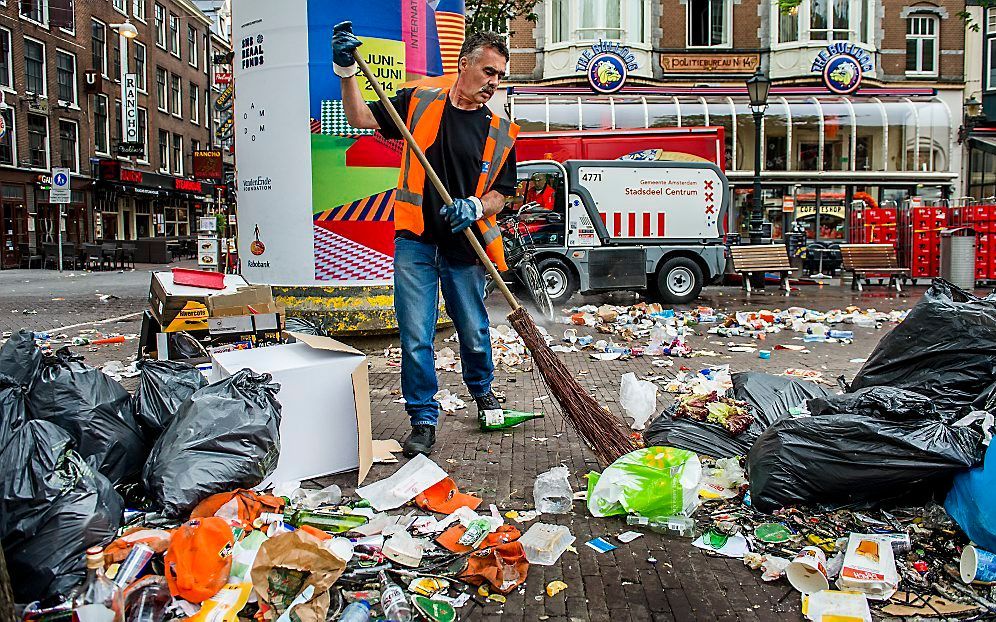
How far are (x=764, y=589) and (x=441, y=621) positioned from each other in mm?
1049

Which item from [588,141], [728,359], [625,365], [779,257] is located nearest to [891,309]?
[779,257]

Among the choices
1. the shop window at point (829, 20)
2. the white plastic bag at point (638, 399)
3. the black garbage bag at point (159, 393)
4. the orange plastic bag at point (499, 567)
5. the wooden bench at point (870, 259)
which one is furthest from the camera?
the shop window at point (829, 20)

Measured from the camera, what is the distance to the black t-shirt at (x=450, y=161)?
4.22 m

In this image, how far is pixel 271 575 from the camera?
8.17ft

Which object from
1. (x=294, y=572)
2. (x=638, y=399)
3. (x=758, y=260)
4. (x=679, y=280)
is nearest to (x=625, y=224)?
(x=679, y=280)

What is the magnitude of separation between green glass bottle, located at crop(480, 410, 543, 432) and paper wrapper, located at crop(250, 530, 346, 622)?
2041mm

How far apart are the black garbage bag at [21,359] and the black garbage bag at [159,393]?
0.43 metres

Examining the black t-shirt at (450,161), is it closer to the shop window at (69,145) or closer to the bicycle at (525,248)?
the bicycle at (525,248)

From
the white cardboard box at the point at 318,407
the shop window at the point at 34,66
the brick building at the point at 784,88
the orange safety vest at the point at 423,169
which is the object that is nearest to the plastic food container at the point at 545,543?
the white cardboard box at the point at 318,407

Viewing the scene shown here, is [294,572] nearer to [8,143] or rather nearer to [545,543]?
[545,543]

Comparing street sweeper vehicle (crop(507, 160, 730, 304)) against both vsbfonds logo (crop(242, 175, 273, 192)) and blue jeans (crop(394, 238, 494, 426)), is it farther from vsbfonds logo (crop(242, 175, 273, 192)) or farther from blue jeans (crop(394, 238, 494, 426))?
blue jeans (crop(394, 238, 494, 426))

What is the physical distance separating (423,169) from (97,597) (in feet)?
8.07

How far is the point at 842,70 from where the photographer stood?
26.0 m

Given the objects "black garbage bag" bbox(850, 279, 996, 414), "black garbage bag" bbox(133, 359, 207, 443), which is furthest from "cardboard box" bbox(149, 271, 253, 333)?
"black garbage bag" bbox(850, 279, 996, 414)
